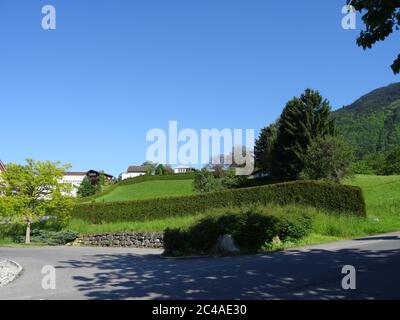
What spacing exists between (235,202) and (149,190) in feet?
133

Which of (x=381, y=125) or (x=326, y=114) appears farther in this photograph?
(x=381, y=125)

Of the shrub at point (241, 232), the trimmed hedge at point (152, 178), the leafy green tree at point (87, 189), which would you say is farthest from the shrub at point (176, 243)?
the leafy green tree at point (87, 189)

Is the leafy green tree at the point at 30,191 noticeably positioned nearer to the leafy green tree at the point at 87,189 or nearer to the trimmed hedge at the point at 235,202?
the trimmed hedge at the point at 235,202

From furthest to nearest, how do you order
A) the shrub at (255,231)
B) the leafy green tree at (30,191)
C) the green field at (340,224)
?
the leafy green tree at (30,191) → the green field at (340,224) → the shrub at (255,231)

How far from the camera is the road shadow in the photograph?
901cm

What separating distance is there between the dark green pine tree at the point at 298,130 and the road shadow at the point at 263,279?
3701cm

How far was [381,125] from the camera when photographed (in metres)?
142

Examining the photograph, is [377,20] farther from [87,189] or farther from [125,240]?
[87,189]

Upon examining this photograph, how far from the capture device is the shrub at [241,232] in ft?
63.1

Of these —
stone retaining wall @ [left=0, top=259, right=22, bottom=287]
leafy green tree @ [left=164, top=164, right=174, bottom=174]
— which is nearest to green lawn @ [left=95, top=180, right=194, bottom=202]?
leafy green tree @ [left=164, top=164, right=174, bottom=174]

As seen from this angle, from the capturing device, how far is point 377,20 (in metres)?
8.87
